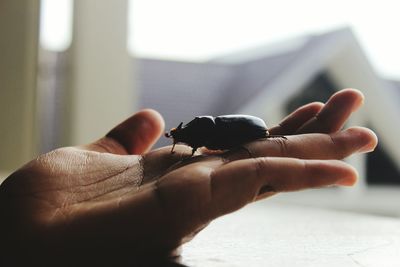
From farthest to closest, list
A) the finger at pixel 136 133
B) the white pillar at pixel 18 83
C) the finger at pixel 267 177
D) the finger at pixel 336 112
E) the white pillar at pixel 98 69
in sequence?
the white pillar at pixel 18 83
the white pillar at pixel 98 69
the finger at pixel 136 133
the finger at pixel 336 112
the finger at pixel 267 177

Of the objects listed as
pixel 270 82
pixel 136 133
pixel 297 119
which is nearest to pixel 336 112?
pixel 297 119

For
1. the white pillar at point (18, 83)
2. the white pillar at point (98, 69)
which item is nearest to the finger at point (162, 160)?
the white pillar at point (98, 69)

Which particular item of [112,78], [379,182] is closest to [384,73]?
[379,182]

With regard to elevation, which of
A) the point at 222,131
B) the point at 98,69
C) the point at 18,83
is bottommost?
the point at 18,83

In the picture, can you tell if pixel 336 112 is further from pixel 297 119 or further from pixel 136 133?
pixel 136 133

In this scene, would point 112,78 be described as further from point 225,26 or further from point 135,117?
point 135,117

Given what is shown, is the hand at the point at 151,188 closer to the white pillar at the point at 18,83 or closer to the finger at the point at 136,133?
the finger at the point at 136,133
